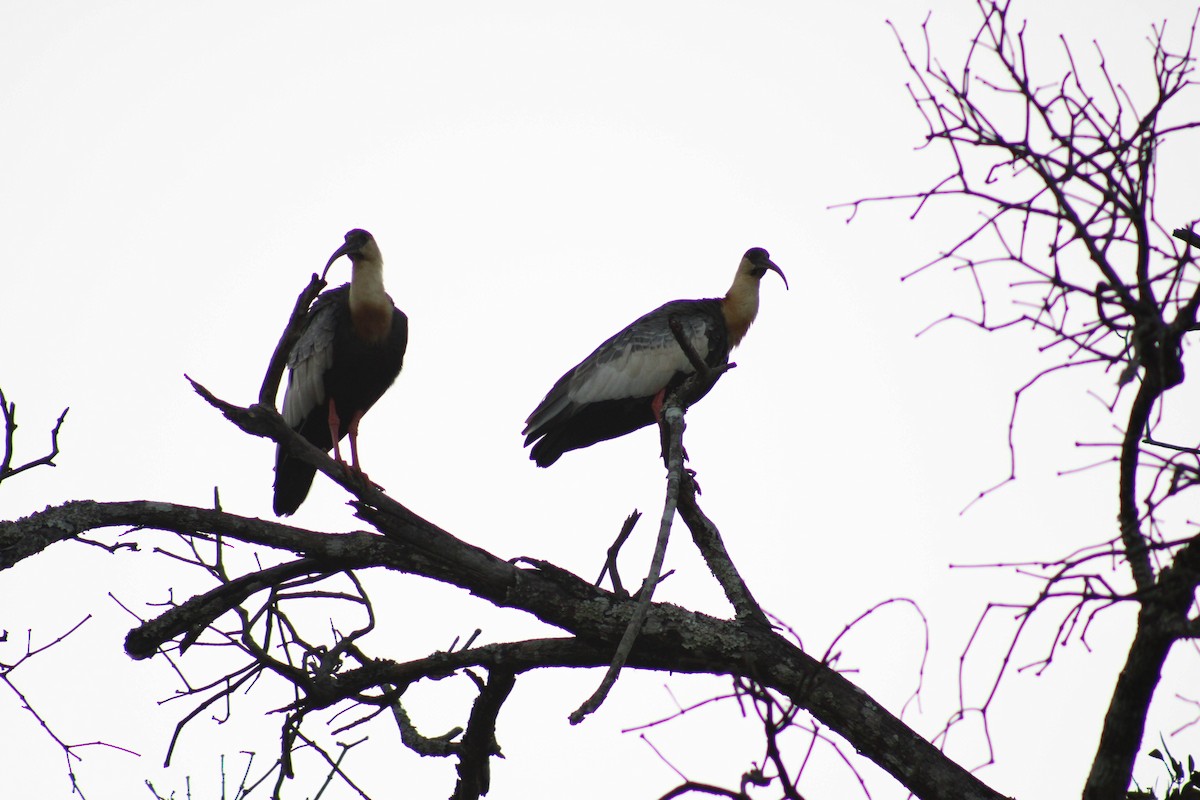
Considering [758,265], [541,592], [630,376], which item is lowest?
[541,592]

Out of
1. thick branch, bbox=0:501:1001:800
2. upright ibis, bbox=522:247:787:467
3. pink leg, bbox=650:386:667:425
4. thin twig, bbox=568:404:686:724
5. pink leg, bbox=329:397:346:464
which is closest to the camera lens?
thin twig, bbox=568:404:686:724

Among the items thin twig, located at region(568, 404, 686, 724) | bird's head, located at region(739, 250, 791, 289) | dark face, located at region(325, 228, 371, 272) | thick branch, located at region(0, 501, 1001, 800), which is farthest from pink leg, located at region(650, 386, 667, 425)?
thick branch, located at region(0, 501, 1001, 800)

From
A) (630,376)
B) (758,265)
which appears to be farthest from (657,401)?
(758,265)

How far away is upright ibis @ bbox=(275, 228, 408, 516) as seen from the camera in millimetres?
6480

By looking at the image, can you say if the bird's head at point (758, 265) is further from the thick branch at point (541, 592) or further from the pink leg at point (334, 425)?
the thick branch at point (541, 592)

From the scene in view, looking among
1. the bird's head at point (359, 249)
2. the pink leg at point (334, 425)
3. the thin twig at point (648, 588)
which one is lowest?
the thin twig at point (648, 588)

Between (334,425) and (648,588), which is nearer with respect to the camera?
(648,588)

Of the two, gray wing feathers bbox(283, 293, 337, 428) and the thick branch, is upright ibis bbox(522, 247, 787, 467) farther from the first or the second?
the thick branch

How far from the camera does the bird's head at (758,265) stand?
8312 millimetres

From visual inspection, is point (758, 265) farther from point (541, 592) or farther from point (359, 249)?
point (541, 592)

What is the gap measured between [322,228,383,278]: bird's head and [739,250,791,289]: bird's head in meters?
2.76

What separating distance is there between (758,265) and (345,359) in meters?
3.14

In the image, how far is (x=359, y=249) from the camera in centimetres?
664

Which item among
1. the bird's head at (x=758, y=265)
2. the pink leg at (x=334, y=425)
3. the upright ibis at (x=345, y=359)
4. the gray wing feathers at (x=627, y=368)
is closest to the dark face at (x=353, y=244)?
the upright ibis at (x=345, y=359)
